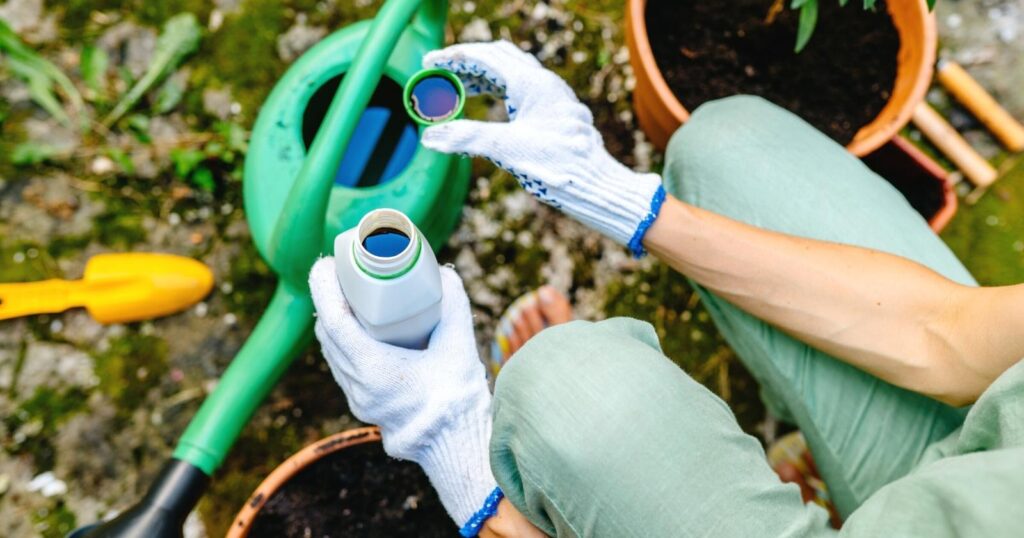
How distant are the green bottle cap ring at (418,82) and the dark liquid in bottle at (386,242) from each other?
0.18m

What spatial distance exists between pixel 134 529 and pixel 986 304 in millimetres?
1127

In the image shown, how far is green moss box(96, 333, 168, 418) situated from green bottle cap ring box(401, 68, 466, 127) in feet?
2.51

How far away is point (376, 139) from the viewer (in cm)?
124

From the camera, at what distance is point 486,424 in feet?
3.34

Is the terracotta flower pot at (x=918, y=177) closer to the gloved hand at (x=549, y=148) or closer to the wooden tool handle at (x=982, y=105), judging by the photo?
the wooden tool handle at (x=982, y=105)

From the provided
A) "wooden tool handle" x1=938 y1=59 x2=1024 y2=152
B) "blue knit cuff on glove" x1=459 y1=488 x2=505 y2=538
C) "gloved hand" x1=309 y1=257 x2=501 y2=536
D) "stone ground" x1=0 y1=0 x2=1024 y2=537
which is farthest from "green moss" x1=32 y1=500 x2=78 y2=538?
"wooden tool handle" x1=938 y1=59 x2=1024 y2=152

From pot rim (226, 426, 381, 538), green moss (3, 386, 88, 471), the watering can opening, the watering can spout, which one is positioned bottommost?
green moss (3, 386, 88, 471)

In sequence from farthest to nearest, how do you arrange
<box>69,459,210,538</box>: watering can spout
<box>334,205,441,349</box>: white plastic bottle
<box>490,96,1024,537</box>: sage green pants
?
<box>69,459,210,538</box>: watering can spout → <box>334,205,441,349</box>: white plastic bottle → <box>490,96,1024,537</box>: sage green pants

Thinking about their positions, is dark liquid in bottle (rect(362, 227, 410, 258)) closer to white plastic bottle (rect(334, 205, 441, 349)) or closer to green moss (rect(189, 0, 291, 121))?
white plastic bottle (rect(334, 205, 441, 349))

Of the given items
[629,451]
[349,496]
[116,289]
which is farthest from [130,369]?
[629,451]

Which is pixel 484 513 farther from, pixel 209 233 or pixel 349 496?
pixel 209 233

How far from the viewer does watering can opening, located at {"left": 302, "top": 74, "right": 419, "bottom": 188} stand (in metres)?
1.21

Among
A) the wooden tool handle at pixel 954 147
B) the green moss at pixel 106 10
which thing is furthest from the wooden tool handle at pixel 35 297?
the wooden tool handle at pixel 954 147

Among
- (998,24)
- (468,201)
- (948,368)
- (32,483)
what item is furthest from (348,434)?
(998,24)
